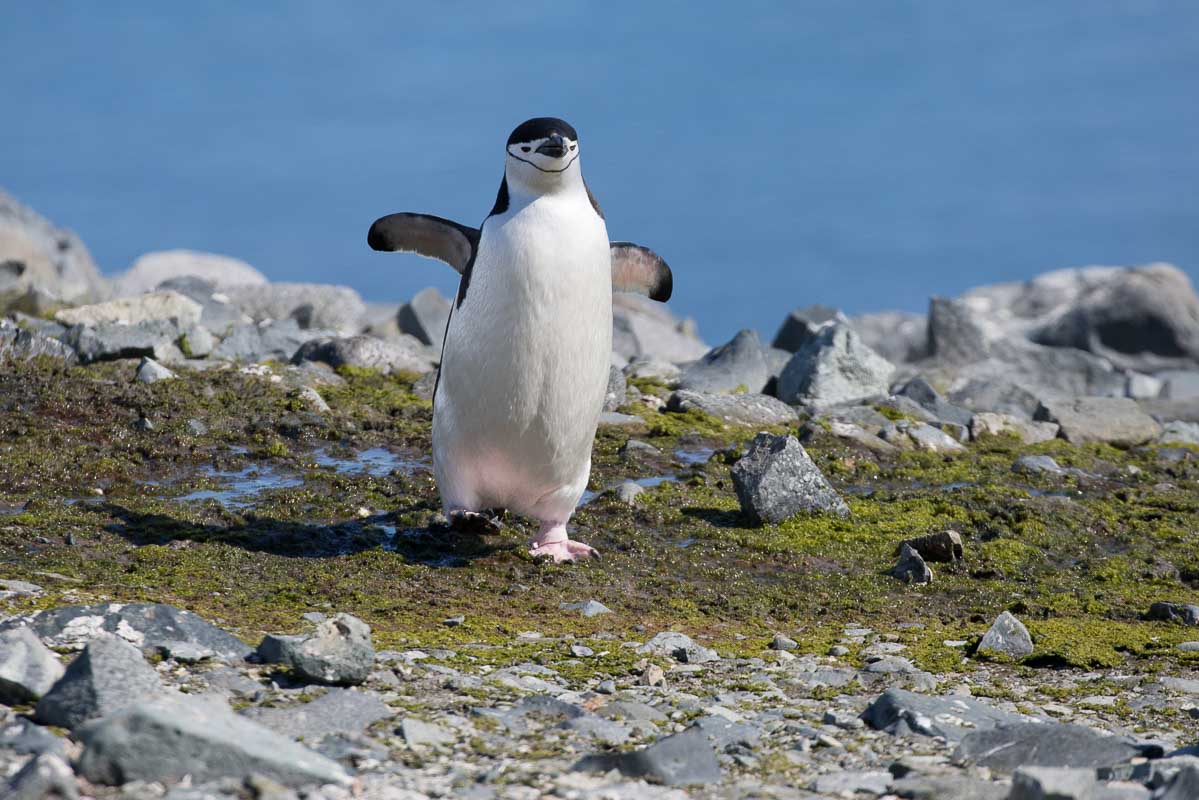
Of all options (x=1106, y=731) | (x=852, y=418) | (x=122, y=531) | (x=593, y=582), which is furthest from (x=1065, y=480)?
(x=122, y=531)

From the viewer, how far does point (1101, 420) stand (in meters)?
13.2

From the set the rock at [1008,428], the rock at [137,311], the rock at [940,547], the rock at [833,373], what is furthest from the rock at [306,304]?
the rock at [940,547]

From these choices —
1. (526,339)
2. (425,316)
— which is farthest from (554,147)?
(425,316)

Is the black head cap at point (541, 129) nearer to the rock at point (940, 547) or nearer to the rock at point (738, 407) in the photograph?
the rock at point (940, 547)

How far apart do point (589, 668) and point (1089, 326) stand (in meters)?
32.9

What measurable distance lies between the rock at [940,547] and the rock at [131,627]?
441 cm

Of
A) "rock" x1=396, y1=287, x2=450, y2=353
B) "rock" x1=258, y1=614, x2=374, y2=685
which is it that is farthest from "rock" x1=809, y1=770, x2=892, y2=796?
"rock" x1=396, y1=287, x2=450, y2=353

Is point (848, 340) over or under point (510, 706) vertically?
over

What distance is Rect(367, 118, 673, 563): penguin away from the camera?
267 inches

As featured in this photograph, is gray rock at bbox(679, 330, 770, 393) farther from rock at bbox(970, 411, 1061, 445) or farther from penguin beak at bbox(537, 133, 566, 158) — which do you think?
penguin beak at bbox(537, 133, 566, 158)

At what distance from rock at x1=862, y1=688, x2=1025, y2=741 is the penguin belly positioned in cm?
296

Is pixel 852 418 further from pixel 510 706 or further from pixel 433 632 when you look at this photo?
pixel 510 706

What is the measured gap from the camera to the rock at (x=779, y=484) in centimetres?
840

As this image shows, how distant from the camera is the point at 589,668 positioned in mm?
5094
